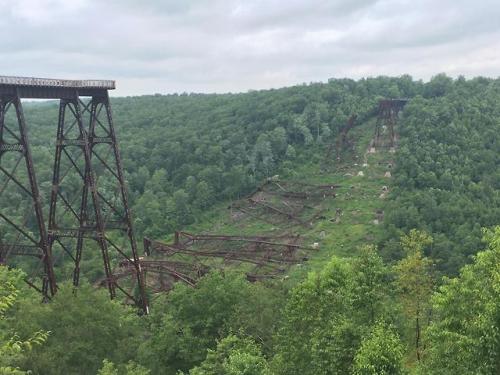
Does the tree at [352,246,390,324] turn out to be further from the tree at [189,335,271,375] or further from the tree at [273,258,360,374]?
the tree at [189,335,271,375]

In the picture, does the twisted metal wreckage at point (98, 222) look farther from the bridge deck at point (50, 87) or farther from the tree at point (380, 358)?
the tree at point (380, 358)

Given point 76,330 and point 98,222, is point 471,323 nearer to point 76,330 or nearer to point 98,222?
point 76,330

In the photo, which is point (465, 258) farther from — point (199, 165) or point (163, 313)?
point (199, 165)

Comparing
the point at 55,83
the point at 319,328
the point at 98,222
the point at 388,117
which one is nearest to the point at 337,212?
the point at 388,117

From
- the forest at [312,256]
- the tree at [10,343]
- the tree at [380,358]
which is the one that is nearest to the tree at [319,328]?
the forest at [312,256]

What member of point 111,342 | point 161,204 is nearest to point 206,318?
point 111,342

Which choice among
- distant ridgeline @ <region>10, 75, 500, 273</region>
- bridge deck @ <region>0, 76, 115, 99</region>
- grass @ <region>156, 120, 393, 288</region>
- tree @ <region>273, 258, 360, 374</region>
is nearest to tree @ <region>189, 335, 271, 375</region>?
tree @ <region>273, 258, 360, 374</region>
